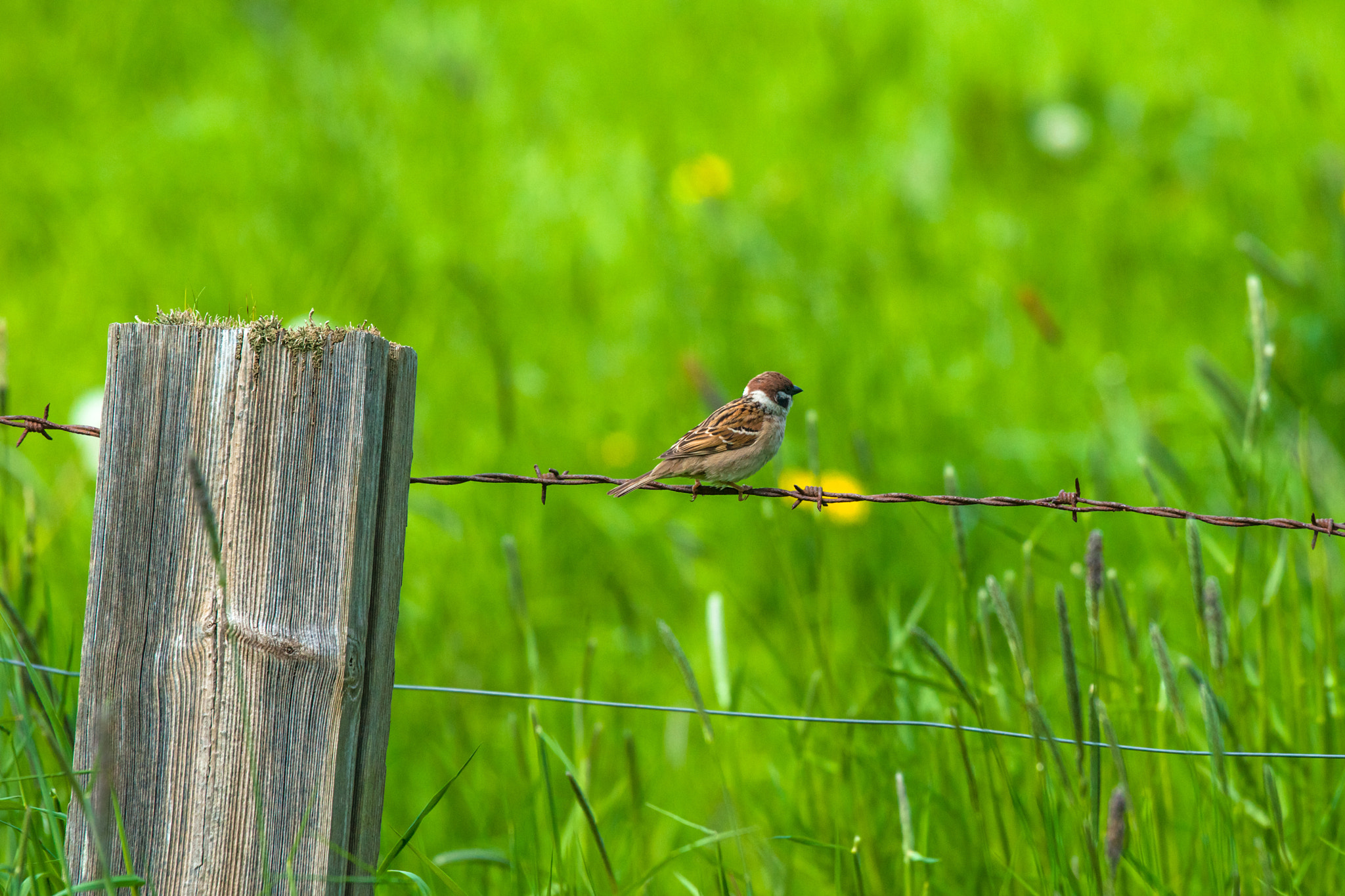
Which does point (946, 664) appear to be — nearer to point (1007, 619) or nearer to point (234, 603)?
point (1007, 619)

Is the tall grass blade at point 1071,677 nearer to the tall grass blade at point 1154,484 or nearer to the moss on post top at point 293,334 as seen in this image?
the tall grass blade at point 1154,484

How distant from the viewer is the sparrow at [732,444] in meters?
3.08

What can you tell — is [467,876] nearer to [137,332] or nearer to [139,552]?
[139,552]

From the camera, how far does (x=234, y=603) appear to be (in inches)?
62.4

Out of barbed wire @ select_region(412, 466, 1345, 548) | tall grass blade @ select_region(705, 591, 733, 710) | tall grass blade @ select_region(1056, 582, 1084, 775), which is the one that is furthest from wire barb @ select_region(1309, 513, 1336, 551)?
tall grass blade @ select_region(705, 591, 733, 710)

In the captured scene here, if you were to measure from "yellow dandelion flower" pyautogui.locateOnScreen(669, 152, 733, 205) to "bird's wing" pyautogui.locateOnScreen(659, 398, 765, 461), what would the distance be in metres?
3.60

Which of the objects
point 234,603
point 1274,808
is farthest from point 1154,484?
point 234,603

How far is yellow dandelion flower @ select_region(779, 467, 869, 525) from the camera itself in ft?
12.8

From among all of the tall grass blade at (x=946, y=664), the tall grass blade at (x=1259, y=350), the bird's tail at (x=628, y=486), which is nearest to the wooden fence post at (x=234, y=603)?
the bird's tail at (x=628, y=486)

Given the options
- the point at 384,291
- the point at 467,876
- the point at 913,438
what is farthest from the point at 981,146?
the point at 467,876

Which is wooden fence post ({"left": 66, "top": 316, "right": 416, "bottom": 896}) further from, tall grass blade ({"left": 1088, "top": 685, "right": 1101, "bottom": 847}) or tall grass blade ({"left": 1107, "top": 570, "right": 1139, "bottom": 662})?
tall grass blade ({"left": 1107, "top": 570, "right": 1139, "bottom": 662})

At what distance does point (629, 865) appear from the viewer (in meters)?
2.76

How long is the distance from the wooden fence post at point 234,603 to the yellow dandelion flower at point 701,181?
511cm

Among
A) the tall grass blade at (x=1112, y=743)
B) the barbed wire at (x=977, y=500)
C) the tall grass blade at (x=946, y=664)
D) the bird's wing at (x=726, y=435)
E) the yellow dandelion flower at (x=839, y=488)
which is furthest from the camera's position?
the yellow dandelion flower at (x=839, y=488)
